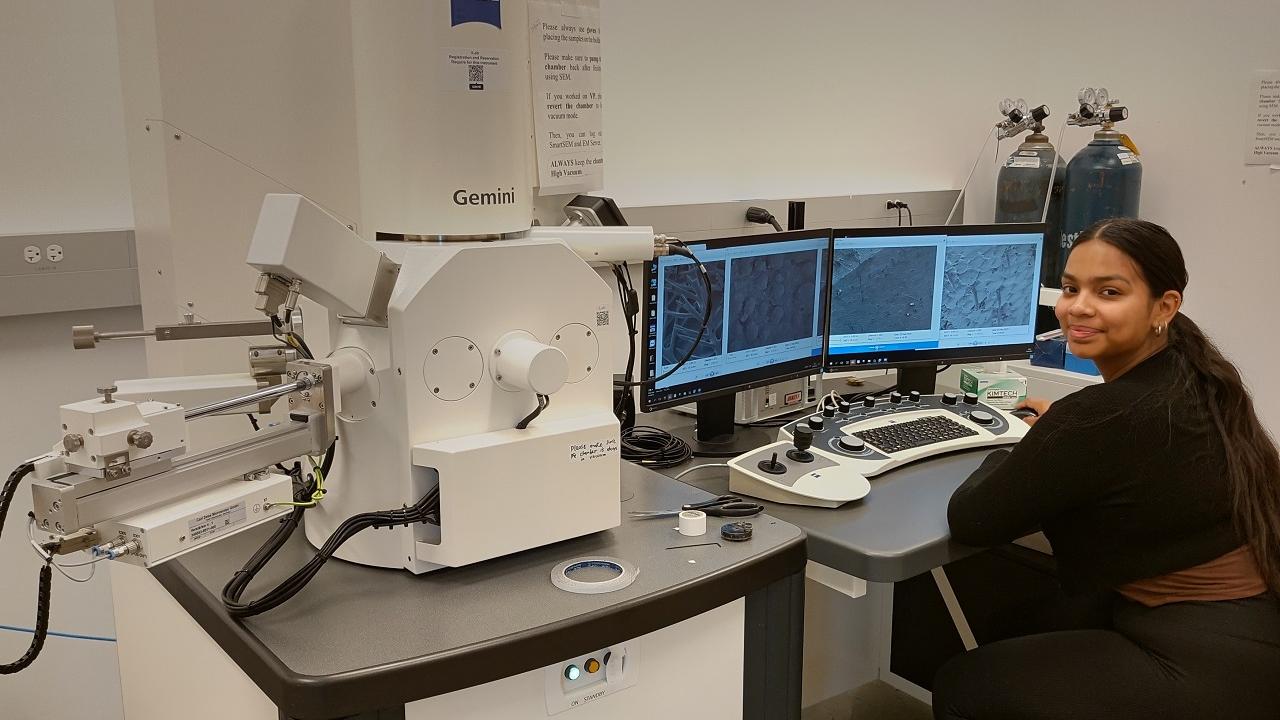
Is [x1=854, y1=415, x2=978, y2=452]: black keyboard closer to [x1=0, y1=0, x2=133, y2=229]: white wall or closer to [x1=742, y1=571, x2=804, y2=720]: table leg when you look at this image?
[x1=742, y1=571, x2=804, y2=720]: table leg

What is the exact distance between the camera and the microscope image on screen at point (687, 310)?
177cm

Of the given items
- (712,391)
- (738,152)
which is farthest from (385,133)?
(738,152)

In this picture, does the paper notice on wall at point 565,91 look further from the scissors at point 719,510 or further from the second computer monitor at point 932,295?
the second computer monitor at point 932,295

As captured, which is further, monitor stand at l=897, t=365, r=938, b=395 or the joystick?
monitor stand at l=897, t=365, r=938, b=395

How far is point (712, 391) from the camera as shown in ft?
6.19

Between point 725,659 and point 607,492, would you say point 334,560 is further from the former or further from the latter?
point 725,659

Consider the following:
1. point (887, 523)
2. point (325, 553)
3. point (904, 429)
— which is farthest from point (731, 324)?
point (325, 553)

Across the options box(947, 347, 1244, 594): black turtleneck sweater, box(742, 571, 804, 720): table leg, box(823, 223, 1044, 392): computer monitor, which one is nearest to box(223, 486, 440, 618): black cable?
box(742, 571, 804, 720): table leg

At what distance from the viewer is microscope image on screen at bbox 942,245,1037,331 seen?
2.15 meters

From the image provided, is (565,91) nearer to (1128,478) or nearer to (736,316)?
(736,316)

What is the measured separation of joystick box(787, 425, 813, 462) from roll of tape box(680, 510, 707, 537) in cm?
46

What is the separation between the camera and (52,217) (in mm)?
1773

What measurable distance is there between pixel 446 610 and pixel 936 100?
109 inches

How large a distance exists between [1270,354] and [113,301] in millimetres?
3095
